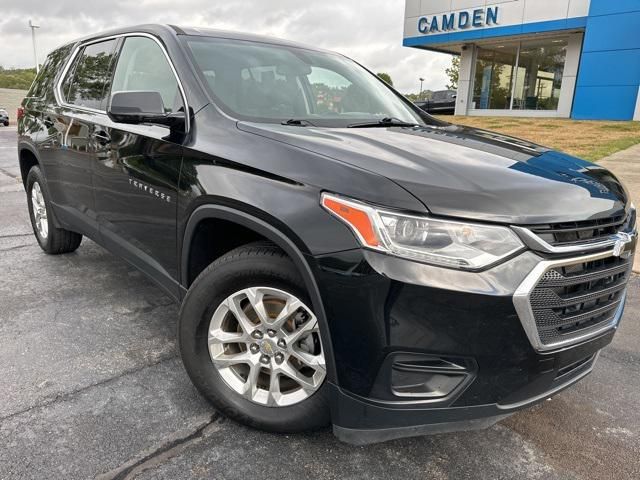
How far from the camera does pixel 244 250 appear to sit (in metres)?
2.24

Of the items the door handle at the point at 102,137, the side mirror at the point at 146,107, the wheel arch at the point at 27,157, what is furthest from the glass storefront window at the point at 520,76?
the side mirror at the point at 146,107

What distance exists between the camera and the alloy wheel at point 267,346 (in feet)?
6.91

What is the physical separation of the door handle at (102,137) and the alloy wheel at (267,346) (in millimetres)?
1560

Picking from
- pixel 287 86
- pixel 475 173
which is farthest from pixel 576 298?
pixel 287 86

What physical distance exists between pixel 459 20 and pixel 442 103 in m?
5.09

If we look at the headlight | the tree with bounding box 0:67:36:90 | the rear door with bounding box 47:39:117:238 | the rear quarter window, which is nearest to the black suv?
the headlight

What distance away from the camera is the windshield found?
2734mm

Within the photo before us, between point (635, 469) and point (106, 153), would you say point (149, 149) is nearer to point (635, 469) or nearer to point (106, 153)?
point (106, 153)

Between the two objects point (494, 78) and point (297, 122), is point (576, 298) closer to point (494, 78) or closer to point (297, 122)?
point (297, 122)

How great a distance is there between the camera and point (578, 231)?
6.26 feet

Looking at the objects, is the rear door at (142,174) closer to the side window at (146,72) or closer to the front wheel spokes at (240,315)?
the side window at (146,72)

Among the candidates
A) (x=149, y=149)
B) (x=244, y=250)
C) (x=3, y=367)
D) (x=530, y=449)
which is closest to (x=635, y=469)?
(x=530, y=449)

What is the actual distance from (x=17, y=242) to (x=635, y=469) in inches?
210

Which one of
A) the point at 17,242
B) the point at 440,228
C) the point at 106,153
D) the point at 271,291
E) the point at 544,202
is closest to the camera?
the point at 440,228
